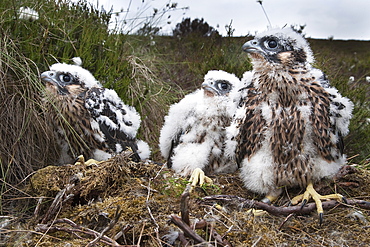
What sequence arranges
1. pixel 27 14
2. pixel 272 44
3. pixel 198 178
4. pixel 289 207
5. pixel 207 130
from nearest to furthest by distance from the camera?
pixel 289 207 → pixel 272 44 → pixel 198 178 → pixel 207 130 → pixel 27 14

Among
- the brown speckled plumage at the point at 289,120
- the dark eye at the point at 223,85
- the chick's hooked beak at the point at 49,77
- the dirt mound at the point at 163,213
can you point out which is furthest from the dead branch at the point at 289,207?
the chick's hooked beak at the point at 49,77

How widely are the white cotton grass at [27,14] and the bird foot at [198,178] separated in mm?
2335

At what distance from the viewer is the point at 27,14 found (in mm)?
3633

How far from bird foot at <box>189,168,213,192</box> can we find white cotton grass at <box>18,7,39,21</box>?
2335mm

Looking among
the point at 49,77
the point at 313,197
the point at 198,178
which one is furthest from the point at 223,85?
the point at 49,77

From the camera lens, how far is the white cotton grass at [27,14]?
11.8ft

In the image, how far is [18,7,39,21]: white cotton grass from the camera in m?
3.61

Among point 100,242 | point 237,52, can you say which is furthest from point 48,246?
point 237,52

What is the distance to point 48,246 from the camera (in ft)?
6.73

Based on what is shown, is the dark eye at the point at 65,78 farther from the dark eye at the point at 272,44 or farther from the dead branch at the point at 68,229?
the dark eye at the point at 272,44

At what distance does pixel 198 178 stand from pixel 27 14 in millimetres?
2436

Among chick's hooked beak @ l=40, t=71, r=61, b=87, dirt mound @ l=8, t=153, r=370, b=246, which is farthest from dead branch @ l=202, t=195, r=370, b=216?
chick's hooked beak @ l=40, t=71, r=61, b=87

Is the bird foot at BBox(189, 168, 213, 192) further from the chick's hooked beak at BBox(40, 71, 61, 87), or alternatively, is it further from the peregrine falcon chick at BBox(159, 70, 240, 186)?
the chick's hooked beak at BBox(40, 71, 61, 87)

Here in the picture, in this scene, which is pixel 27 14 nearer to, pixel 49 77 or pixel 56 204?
Answer: pixel 49 77
